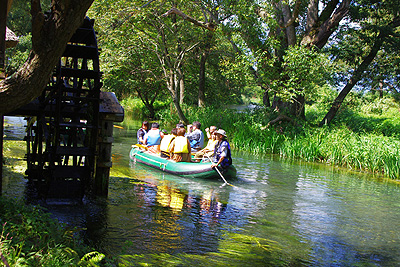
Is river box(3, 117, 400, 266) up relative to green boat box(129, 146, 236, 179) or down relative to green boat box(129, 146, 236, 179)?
down

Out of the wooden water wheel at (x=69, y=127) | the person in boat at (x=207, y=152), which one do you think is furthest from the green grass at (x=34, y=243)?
the person in boat at (x=207, y=152)

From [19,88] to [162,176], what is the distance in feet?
26.9

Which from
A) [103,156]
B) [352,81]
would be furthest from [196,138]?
[352,81]

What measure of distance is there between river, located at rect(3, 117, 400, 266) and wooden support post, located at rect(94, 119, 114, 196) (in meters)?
0.44

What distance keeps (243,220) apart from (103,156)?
3106mm

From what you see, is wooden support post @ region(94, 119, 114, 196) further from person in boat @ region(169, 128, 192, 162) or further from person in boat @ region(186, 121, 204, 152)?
A: person in boat @ region(186, 121, 204, 152)

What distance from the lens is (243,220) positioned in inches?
323

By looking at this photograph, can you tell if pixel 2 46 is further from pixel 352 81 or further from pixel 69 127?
pixel 352 81

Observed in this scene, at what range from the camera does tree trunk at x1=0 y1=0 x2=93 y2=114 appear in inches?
164

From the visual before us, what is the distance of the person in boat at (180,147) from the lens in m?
12.4

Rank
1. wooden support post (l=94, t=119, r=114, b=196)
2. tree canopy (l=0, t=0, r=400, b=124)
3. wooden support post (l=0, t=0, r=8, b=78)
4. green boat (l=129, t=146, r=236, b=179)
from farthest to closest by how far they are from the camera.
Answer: tree canopy (l=0, t=0, r=400, b=124), green boat (l=129, t=146, r=236, b=179), wooden support post (l=94, t=119, r=114, b=196), wooden support post (l=0, t=0, r=8, b=78)

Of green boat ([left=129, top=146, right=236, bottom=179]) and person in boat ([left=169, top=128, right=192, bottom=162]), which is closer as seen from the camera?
green boat ([left=129, top=146, right=236, bottom=179])

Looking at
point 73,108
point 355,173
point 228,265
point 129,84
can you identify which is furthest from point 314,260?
point 129,84

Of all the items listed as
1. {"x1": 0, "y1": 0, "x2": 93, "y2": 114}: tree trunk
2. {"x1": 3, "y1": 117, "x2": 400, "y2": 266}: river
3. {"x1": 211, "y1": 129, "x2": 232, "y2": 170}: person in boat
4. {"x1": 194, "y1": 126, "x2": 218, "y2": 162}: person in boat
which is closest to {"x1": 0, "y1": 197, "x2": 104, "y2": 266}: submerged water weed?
{"x1": 3, "y1": 117, "x2": 400, "y2": 266}: river
